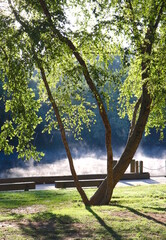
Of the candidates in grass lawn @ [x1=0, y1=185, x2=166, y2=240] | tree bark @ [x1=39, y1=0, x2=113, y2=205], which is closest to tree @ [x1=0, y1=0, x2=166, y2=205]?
tree bark @ [x1=39, y1=0, x2=113, y2=205]

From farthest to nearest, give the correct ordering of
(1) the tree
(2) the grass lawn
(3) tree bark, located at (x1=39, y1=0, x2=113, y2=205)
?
1. (3) tree bark, located at (x1=39, y1=0, x2=113, y2=205)
2. (1) the tree
3. (2) the grass lawn

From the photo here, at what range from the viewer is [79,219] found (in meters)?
9.42

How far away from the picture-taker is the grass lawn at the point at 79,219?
802cm

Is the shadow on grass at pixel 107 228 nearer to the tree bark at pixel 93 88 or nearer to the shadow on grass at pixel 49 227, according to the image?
the shadow on grass at pixel 49 227

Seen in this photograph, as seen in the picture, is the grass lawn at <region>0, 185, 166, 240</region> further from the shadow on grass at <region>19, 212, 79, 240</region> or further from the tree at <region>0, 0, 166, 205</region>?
the tree at <region>0, 0, 166, 205</region>

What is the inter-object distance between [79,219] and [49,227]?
0.86 m

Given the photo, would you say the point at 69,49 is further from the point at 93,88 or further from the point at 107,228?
the point at 107,228

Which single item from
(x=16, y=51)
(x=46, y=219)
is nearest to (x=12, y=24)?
(x=16, y=51)

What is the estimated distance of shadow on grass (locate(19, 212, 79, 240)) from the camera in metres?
8.02

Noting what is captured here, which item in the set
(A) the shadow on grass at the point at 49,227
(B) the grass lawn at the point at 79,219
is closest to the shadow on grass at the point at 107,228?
(B) the grass lawn at the point at 79,219

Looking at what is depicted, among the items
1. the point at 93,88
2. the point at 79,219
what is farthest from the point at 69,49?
the point at 79,219

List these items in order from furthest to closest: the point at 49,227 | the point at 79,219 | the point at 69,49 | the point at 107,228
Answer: the point at 69,49 → the point at 79,219 → the point at 49,227 → the point at 107,228

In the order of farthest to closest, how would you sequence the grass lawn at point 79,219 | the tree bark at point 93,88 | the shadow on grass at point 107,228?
the tree bark at point 93,88 < the grass lawn at point 79,219 < the shadow on grass at point 107,228

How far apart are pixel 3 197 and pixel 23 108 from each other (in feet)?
17.2
